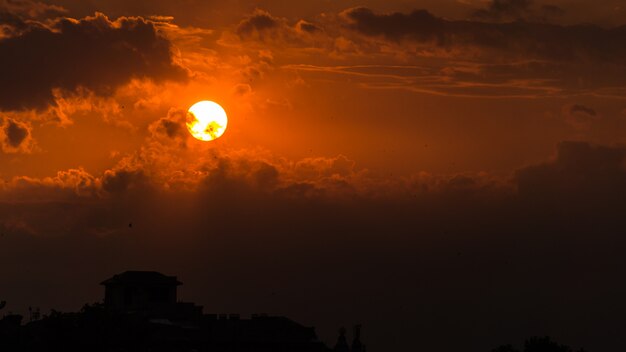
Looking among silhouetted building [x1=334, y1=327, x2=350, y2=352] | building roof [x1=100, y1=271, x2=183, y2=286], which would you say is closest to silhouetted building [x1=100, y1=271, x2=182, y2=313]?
building roof [x1=100, y1=271, x2=183, y2=286]

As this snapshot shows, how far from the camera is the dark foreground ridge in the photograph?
402 ft

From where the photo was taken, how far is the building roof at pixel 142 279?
179750 mm

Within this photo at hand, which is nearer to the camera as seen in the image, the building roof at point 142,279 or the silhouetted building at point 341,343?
the silhouetted building at point 341,343

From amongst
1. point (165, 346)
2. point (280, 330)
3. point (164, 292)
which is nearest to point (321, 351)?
point (280, 330)

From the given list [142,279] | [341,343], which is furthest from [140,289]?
[341,343]

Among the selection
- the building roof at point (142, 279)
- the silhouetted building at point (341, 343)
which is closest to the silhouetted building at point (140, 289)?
the building roof at point (142, 279)

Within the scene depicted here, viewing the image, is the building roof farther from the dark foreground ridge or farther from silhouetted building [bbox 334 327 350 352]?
silhouetted building [bbox 334 327 350 352]

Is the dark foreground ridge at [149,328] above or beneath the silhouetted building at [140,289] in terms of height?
beneath

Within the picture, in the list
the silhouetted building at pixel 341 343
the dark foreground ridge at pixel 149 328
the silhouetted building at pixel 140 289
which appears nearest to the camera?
the dark foreground ridge at pixel 149 328

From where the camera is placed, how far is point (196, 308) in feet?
563

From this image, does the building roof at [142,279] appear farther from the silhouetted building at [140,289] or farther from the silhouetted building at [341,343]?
the silhouetted building at [341,343]

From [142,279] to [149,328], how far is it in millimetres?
45075

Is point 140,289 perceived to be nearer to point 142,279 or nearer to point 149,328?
point 142,279

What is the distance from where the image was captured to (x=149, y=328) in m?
136
